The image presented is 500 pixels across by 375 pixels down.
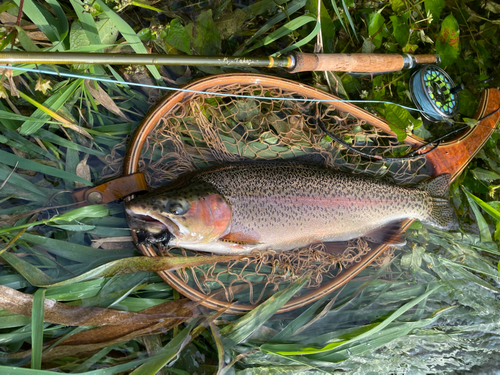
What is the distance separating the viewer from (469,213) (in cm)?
269

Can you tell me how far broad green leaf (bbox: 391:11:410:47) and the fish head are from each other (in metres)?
1.87

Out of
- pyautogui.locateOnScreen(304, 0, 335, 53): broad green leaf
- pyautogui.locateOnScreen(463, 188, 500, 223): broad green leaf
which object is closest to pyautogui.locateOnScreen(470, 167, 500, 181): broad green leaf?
pyautogui.locateOnScreen(463, 188, 500, 223): broad green leaf

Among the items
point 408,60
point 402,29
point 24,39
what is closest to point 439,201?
point 408,60

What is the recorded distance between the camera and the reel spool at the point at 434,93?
7.57ft

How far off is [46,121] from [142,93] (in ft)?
1.85

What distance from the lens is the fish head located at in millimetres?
1652

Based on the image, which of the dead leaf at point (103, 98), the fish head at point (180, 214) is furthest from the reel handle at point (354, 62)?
the dead leaf at point (103, 98)

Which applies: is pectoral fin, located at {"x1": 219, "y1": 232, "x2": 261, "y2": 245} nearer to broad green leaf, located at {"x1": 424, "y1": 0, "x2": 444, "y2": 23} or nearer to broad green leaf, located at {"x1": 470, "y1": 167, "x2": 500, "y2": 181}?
broad green leaf, located at {"x1": 470, "y1": 167, "x2": 500, "y2": 181}

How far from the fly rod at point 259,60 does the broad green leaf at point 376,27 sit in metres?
0.26

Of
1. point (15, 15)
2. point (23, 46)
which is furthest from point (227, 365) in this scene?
point (15, 15)

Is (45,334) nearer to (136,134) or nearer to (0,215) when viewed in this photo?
(0,215)

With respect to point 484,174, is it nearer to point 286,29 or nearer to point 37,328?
point 286,29

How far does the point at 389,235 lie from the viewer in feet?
7.31

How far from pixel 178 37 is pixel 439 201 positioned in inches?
86.8
